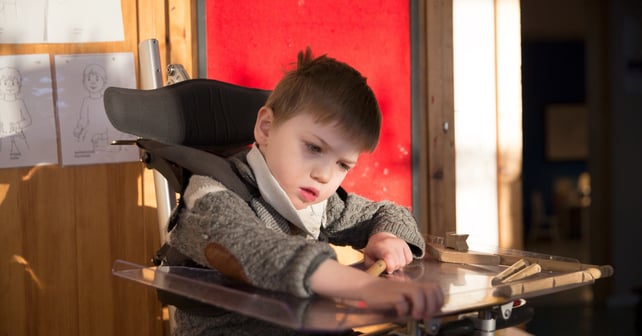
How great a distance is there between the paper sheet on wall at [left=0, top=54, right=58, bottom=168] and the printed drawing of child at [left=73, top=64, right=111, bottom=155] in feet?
0.27

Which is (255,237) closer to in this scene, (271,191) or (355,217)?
(271,191)

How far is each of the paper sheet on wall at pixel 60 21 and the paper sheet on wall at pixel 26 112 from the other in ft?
0.22

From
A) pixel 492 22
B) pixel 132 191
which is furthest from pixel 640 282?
pixel 132 191

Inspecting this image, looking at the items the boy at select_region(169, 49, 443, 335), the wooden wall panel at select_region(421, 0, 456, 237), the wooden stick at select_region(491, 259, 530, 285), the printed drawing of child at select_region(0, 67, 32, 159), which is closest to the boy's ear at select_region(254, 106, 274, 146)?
the boy at select_region(169, 49, 443, 335)

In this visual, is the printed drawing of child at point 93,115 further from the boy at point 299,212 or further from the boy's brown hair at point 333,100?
the boy's brown hair at point 333,100

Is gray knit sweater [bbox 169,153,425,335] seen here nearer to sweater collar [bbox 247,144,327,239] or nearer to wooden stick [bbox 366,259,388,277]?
sweater collar [bbox 247,144,327,239]

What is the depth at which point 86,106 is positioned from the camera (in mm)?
2301

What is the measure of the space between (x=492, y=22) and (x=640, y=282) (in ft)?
12.6

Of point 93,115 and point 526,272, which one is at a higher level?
point 93,115

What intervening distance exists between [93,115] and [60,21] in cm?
29

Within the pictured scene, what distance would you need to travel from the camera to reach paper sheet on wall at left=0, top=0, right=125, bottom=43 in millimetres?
2234

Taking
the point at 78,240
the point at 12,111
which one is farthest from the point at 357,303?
the point at 12,111

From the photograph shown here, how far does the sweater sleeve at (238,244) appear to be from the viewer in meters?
1.20

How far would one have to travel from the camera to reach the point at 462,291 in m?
1.32
